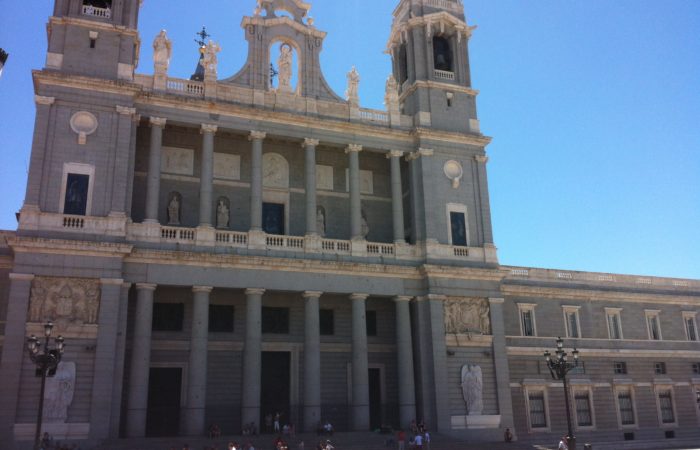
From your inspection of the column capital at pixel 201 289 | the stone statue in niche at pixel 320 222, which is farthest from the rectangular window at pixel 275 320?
the stone statue in niche at pixel 320 222

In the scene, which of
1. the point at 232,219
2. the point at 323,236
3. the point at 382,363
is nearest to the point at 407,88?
the point at 323,236

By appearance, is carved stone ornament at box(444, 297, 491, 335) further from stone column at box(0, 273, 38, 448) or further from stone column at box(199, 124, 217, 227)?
stone column at box(0, 273, 38, 448)

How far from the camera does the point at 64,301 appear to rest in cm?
2953

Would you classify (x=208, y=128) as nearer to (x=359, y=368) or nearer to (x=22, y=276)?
(x=22, y=276)

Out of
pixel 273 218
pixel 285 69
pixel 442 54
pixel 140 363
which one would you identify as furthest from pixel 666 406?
pixel 140 363

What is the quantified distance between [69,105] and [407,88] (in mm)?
19243

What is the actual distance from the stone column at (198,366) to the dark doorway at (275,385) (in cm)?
363

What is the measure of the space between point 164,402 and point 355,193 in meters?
14.4

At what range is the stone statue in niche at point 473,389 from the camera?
115 feet

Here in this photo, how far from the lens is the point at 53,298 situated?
29.4 metres

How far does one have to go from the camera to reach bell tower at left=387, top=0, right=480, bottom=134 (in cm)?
3997

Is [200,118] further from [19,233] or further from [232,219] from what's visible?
[19,233]

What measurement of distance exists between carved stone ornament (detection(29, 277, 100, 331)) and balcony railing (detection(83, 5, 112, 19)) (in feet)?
45.1

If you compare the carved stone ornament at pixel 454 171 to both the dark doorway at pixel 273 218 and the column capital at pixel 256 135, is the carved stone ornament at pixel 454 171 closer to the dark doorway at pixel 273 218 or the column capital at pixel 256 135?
the dark doorway at pixel 273 218
